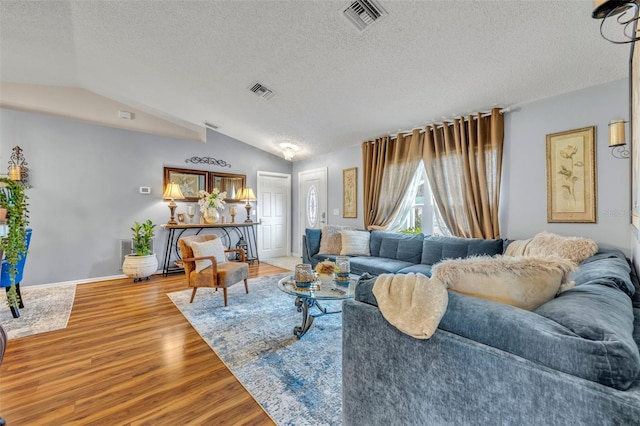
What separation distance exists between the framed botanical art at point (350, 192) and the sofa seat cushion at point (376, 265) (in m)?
1.42

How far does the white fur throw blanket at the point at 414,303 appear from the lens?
96 cm

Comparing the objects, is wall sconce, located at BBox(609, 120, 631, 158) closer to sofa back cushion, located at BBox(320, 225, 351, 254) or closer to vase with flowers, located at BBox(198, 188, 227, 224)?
sofa back cushion, located at BBox(320, 225, 351, 254)

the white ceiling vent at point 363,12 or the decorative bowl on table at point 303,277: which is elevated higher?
the white ceiling vent at point 363,12

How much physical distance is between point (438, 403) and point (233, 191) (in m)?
5.53

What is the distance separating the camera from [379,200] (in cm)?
450

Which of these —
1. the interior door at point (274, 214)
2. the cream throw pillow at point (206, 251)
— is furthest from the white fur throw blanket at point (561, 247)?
the interior door at point (274, 214)

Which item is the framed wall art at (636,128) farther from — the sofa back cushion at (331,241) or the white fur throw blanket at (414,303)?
the sofa back cushion at (331,241)

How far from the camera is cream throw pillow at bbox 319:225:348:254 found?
4254 mm

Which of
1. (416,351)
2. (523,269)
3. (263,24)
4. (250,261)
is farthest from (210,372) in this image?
(250,261)

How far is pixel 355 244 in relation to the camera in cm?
412

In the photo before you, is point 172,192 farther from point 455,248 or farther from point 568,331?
point 568,331

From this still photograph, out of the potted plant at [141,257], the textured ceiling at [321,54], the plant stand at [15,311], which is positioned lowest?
the plant stand at [15,311]

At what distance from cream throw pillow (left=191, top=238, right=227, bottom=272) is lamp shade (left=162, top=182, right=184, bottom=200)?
71.7 inches

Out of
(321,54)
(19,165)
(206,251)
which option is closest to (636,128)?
(321,54)
